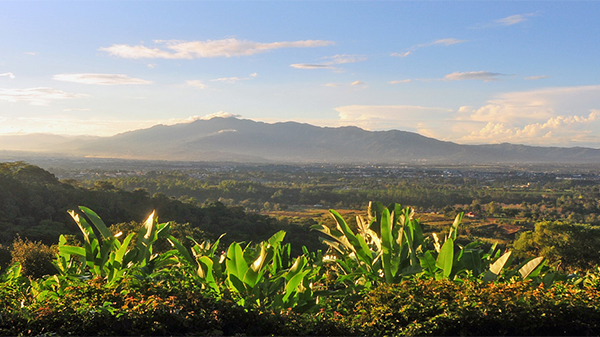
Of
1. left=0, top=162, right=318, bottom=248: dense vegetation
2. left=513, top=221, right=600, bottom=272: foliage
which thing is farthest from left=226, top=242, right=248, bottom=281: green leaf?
Answer: left=513, top=221, right=600, bottom=272: foliage

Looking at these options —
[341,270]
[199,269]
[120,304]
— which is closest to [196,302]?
[120,304]

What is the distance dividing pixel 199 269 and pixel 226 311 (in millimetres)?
1039

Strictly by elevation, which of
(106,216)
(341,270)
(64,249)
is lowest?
(106,216)

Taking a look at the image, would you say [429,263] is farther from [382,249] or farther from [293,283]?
[293,283]

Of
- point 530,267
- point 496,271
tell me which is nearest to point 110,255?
point 496,271

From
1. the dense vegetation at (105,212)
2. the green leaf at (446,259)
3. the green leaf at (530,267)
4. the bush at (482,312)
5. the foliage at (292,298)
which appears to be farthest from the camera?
the dense vegetation at (105,212)

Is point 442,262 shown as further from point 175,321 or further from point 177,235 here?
point 177,235

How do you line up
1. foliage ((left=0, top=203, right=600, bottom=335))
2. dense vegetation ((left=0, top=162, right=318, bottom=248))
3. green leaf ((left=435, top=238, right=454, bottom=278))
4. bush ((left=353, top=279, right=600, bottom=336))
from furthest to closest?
1. dense vegetation ((left=0, top=162, right=318, bottom=248))
2. green leaf ((left=435, top=238, right=454, bottom=278))
3. bush ((left=353, top=279, right=600, bottom=336))
4. foliage ((left=0, top=203, right=600, bottom=335))

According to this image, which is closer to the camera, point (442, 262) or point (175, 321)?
point (175, 321)

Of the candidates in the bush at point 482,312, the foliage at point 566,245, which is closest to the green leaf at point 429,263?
the bush at point 482,312

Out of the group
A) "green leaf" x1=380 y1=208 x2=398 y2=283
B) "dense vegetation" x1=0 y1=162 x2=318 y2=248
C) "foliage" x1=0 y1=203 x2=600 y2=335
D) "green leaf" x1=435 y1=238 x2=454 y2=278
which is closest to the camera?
"foliage" x1=0 y1=203 x2=600 y2=335

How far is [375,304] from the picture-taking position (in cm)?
440

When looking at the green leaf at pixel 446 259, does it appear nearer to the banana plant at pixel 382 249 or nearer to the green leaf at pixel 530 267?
the banana plant at pixel 382 249

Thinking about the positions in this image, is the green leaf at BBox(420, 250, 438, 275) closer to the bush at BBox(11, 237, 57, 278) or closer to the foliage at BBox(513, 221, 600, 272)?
the bush at BBox(11, 237, 57, 278)
